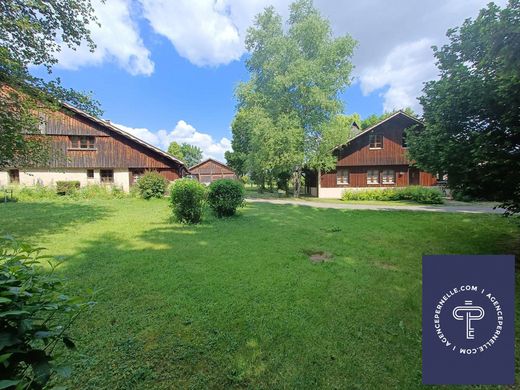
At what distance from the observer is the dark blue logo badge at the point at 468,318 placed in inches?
76.7

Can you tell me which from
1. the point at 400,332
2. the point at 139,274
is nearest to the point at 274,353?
the point at 400,332

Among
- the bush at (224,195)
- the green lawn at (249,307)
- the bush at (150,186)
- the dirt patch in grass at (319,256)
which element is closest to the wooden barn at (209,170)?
the bush at (150,186)

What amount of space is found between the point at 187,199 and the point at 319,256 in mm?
5524

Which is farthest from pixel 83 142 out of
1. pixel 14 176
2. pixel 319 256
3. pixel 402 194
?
pixel 402 194

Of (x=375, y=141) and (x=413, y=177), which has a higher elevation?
(x=375, y=141)

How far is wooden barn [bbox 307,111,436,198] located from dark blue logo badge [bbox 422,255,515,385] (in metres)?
25.1

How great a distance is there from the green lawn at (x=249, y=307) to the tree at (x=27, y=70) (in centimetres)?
274

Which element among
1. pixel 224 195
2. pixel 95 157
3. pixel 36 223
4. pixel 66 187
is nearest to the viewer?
pixel 36 223

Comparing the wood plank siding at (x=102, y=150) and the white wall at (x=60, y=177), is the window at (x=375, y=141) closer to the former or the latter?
the wood plank siding at (x=102, y=150)

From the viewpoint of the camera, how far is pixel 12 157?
7980mm

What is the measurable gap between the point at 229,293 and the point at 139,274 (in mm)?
1967

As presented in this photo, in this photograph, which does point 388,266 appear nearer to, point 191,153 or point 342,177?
point 342,177

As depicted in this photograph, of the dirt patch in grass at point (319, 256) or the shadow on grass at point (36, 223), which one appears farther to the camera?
the shadow on grass at point (36, 223)

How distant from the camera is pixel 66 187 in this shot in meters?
21.5
